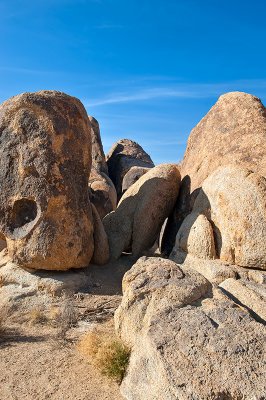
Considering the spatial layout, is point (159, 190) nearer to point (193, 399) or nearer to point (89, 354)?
point (89, 354)

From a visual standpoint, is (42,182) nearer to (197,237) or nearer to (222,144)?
(197,237)

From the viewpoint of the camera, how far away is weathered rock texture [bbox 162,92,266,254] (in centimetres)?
582

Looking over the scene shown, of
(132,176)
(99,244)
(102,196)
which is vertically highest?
(132,176)

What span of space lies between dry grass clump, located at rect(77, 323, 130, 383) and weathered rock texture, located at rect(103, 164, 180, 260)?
9.59ft

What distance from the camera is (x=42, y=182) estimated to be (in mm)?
5586

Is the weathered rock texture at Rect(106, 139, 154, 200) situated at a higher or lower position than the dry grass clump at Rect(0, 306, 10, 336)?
higher

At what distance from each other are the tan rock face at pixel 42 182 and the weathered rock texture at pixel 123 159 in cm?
899

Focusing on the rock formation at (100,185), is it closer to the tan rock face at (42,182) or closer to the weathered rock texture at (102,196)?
the weathered rock texture at (102,196)

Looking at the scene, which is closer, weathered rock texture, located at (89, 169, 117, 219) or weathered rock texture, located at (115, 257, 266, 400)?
weathered rock texture, located at (115, 257, 266, 400)

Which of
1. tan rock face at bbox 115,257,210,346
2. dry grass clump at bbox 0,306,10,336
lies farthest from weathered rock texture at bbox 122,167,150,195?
tan rock face at bbox 115,257,210,346

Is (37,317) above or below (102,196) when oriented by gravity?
below

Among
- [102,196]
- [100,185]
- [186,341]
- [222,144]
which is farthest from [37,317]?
[100,185]

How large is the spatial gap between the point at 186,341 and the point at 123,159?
42.3ft

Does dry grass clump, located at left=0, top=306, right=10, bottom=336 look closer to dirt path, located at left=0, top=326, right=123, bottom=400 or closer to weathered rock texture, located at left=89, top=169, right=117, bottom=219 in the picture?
dirt path, located at left=0, top=326, right=123, bottom=400
